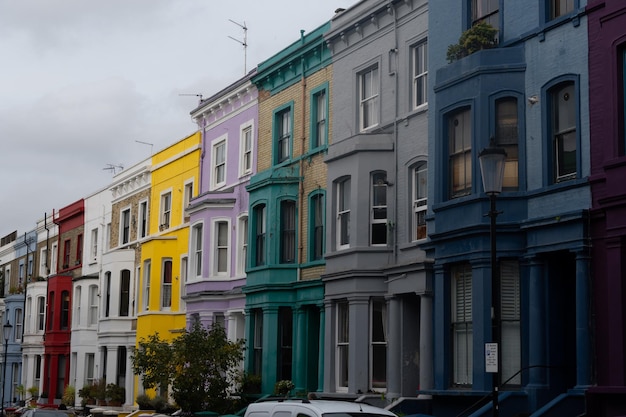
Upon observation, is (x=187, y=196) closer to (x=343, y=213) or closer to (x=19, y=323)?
(x=343, y=213)

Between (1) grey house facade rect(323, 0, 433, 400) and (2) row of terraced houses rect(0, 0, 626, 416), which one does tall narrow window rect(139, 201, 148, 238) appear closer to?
(2) row of terraced houses rect(0, 0, 626, 416)

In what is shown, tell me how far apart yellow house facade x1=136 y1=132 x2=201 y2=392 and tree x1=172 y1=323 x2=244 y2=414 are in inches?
377

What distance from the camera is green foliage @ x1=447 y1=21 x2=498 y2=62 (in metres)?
24.0

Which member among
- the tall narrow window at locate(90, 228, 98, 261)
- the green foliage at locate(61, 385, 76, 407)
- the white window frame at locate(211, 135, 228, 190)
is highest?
the white window frame at locate(211, 135, 228, 190)

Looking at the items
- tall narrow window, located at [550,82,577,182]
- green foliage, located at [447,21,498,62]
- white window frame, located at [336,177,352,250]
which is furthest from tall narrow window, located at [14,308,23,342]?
tall narrow window, located at [550,82,577,182]

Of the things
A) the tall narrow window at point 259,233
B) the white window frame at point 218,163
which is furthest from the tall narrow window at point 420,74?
the white window frame at point 218,163

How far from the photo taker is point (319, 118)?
33188mm

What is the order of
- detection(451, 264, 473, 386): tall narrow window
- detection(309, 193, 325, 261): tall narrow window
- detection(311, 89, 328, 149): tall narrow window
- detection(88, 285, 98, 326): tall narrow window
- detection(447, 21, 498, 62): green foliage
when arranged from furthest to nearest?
1. detection(88, 285, 98, 326): tall narrow window
2. detection(311, 89, 328, 149): tall narrow window
3. detection(309, 193, 325, 261): tall narrow window
4. detection(447, 21, 498, 62): green foliage
5. detection(451, 264, 473, 386): tall narrow window

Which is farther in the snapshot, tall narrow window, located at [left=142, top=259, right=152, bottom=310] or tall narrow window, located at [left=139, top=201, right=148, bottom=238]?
tall narrow window, located at [left=139, top=201, right=148, bottom=238]

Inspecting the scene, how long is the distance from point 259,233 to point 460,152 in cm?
1184

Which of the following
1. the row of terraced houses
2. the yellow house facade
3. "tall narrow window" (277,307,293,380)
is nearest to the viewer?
the row of terraced houses

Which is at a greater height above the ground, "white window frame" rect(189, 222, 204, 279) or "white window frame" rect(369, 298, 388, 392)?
"white window frame" rect(189, 222, 204, 279)

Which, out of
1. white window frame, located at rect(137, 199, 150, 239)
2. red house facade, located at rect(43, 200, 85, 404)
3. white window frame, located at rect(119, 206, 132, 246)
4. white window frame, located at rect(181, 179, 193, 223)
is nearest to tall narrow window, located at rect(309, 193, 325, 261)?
white window frame, located at rect(181, 179, 193, 223)

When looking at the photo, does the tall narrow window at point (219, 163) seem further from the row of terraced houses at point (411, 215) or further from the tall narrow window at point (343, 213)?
the tall narrow window at point (343, 213)
